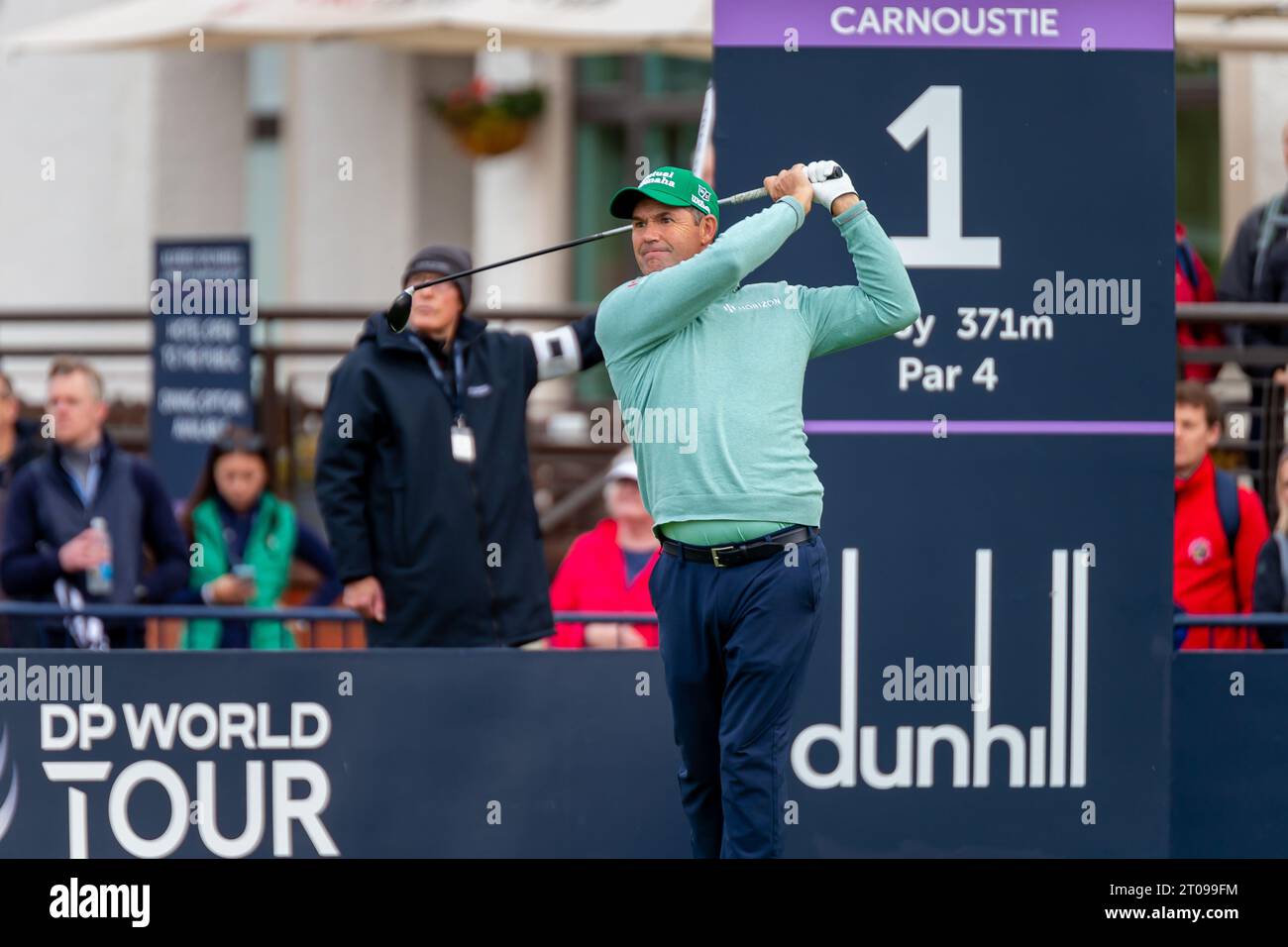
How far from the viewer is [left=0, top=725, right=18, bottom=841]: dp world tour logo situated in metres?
6.04

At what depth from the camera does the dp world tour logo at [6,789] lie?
6035 millimetres

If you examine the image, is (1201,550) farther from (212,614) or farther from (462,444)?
(212,614)

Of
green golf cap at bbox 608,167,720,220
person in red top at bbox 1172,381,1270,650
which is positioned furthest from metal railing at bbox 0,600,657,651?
person in red top at bbox 1172,381,1270,650

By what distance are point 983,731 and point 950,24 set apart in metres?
2.07

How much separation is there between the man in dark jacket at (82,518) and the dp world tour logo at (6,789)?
136 centimetres

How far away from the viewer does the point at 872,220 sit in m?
5.23

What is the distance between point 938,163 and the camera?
5.86 m

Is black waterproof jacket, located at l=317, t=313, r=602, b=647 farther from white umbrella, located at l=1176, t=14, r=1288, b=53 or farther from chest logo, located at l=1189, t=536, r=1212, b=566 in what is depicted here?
white umbrella, located at l=1176, t=14, r=1288, b=53

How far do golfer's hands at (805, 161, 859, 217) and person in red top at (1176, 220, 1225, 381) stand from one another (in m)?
3.85

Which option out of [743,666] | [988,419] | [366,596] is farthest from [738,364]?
[366,596]

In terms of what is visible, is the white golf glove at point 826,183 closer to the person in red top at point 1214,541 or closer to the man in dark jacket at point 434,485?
Answer: the man in dark jacket at point 434,485

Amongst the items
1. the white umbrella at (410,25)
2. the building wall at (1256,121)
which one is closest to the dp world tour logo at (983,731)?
the white umbrella at (410,25)

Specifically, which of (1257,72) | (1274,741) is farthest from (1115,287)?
(1257,72)
